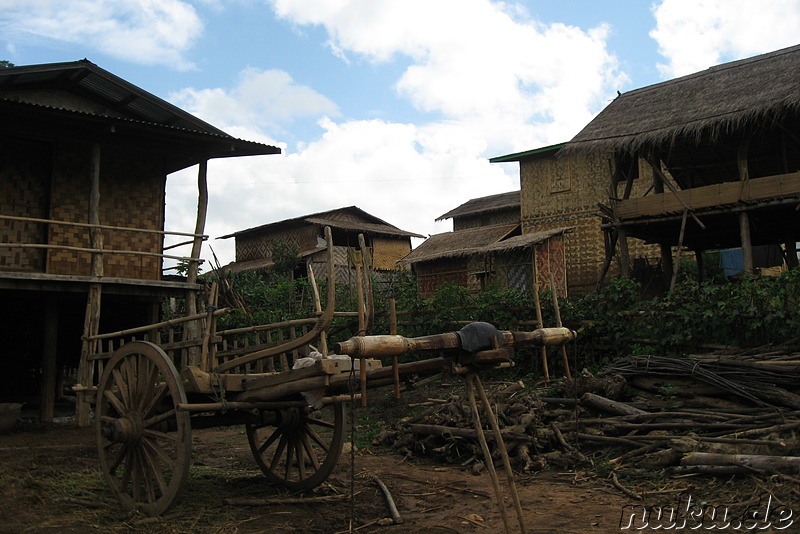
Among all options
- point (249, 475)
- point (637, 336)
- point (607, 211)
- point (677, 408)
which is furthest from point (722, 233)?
point (249, 475)

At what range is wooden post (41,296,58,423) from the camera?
9492 millimetres

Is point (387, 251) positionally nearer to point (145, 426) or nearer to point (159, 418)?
point (145, 426)

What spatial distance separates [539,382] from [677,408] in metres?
2.65

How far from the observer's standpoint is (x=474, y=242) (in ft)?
68.8

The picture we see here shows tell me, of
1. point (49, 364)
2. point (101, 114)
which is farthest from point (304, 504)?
point (101, 114)

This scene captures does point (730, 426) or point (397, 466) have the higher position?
point (730, 426)

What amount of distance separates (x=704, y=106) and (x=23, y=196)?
42.7ft

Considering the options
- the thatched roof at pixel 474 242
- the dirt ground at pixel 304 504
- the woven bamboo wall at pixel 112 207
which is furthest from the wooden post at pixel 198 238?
the thatched roof at pixel 474 242

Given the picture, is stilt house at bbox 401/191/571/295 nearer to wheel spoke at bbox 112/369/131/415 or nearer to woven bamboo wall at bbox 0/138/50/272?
woven bamboo wall at bbox 0/138/50/272

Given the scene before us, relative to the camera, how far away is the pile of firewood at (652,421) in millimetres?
5730

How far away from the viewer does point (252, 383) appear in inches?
181

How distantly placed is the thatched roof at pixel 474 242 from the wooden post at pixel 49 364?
1233 cm

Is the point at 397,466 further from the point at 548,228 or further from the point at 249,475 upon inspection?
the point at 548,228

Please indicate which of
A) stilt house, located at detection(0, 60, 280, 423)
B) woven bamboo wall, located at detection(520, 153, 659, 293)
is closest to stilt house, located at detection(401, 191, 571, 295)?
woven bamboo wall, located at detection(520, 153, 659, 293)
